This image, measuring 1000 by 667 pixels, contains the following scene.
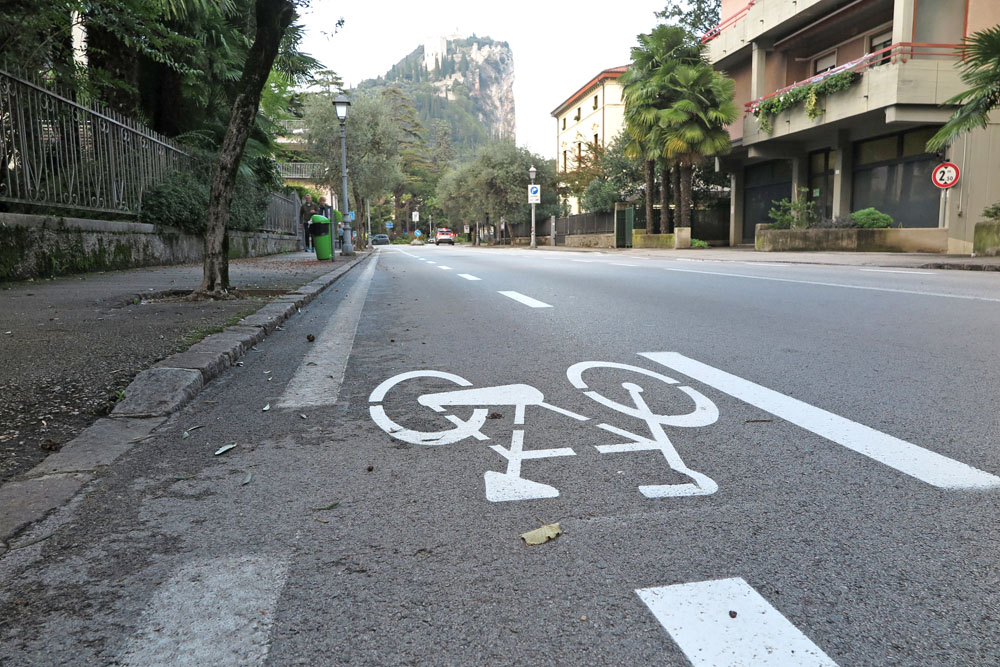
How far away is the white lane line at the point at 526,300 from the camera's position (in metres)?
7.91

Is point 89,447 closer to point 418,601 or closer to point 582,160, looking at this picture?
point 418,601

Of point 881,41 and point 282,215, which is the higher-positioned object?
point 881,41

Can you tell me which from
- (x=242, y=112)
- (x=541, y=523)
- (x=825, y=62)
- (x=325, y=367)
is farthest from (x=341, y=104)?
(x=541, y=523)

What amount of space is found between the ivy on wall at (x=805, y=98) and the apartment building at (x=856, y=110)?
0.18 feet

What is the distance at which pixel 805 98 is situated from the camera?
24188 millimetres

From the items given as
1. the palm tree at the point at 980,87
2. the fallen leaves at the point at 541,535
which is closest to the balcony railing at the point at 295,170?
the palm tree at the point at 980,87

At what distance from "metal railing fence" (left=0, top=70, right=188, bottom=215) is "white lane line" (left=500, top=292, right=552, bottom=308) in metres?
6.12

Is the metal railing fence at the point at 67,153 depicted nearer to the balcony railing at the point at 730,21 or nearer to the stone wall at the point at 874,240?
the stone wall at the point at 874,240

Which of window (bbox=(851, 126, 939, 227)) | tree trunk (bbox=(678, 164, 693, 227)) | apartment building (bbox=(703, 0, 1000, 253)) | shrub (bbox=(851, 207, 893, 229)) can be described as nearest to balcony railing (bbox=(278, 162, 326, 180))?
tree trunk (bbox=(678, 164, 693, 227))

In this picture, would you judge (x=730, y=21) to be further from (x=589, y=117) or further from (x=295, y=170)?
(x=295, y=170)

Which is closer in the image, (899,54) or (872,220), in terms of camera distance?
(899,54)

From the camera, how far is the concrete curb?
89.5 inches

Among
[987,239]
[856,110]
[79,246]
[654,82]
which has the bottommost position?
[79,246]

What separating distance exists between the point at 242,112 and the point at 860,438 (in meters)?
6.76
